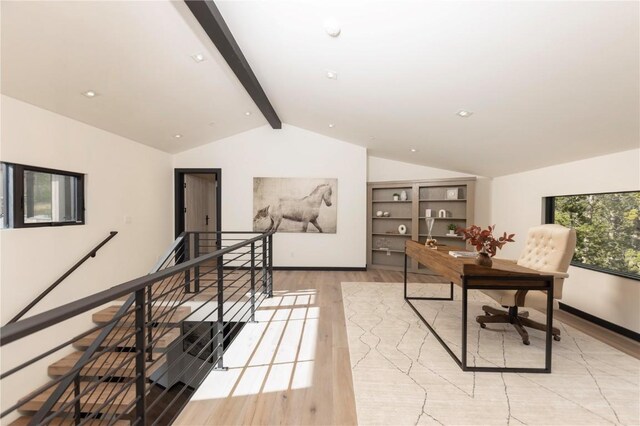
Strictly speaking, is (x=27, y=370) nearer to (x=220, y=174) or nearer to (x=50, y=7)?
(x=50, y=7)

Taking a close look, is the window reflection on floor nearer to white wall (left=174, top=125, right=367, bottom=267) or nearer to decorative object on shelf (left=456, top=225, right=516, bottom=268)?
decorative object on shelf (left=456, top=225, right=516, bottom=268)

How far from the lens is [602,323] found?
9.85 ft

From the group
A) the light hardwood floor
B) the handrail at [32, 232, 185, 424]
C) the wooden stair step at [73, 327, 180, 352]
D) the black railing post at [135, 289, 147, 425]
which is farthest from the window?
the wooden stair step at [73, 327, 180, 352]

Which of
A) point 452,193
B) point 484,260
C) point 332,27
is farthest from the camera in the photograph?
point 452,193

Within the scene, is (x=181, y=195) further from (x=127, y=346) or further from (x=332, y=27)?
(x=332, y=27)

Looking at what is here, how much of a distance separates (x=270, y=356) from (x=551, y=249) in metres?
2.87

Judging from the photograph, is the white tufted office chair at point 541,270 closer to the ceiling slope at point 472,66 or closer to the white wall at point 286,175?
the ceiling slope at point 472,66

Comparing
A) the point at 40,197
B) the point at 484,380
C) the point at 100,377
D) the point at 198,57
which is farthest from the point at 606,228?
the point at 40,197

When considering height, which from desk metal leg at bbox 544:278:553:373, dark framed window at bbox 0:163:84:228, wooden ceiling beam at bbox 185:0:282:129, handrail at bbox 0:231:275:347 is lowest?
desk metal leg at bbox 544:278:553:373

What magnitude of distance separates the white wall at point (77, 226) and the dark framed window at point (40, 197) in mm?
77

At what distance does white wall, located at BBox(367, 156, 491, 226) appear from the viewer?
16.9 feet

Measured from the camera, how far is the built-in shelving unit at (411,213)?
5.22m

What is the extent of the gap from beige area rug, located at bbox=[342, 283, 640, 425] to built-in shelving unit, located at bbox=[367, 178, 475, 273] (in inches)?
95.7

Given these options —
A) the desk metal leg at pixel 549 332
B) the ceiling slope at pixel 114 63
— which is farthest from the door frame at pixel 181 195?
the desk metal leg at pixel 549 332
